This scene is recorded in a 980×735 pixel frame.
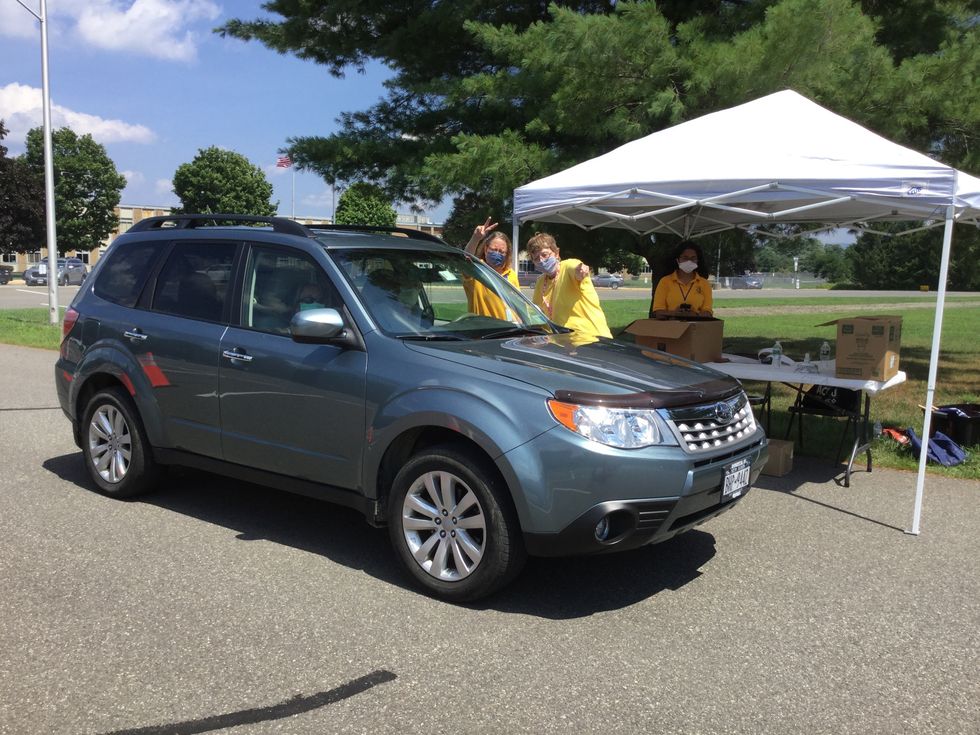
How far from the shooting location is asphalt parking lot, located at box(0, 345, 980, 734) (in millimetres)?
3150

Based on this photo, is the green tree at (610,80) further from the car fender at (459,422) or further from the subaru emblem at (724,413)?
the car fender at (459,422)

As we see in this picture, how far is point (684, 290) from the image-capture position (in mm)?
8273

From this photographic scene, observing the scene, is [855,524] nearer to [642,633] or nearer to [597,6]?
[642,633]

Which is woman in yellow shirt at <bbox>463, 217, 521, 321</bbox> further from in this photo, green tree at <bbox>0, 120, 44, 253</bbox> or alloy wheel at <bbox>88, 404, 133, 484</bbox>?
green tree at <bbox>0, 120, 44, 253</bbox>

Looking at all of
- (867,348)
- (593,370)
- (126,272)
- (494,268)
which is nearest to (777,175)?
(867,348)

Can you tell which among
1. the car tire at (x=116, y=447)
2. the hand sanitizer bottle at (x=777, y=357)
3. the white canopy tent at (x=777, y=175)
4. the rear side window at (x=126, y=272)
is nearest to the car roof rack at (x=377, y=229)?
the rear side window at (x=126, y=272)

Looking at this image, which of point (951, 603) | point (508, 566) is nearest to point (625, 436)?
point (508, 566)

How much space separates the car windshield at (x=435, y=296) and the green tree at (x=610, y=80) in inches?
194

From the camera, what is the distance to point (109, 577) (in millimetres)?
4383

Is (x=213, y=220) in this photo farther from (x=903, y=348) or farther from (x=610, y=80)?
(x=903, y=348)

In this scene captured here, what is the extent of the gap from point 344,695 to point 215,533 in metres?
2.22

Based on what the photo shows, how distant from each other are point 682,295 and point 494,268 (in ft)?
7.09

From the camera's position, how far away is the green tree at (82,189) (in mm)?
68500

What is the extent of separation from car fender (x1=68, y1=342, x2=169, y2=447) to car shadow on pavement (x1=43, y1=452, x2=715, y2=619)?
60 centimetres
